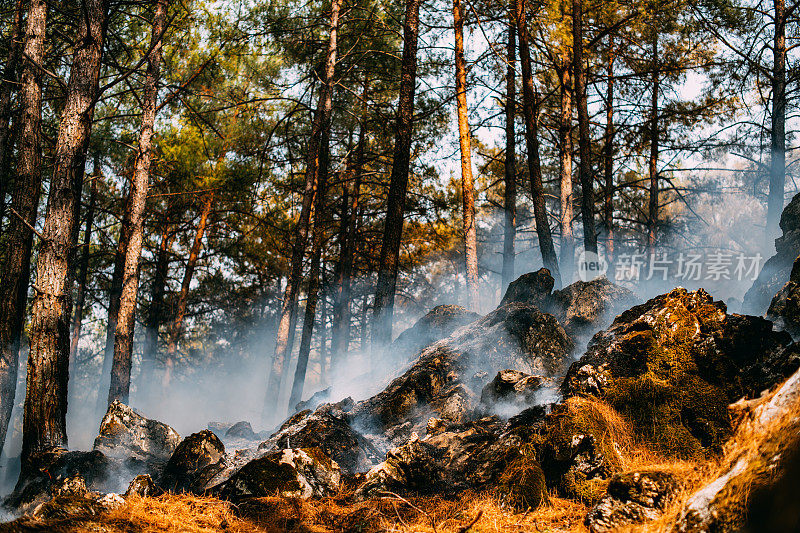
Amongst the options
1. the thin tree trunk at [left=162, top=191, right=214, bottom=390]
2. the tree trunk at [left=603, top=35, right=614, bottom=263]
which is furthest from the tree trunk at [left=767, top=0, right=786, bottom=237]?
the thin tree trunk at [left=162, top=191, right=214, bottom=390]

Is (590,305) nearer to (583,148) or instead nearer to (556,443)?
(556,443)

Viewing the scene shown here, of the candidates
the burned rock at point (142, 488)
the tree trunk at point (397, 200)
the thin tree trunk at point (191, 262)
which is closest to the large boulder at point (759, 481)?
the burned rock at point (142, 488)

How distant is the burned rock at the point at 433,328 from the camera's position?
9398mm

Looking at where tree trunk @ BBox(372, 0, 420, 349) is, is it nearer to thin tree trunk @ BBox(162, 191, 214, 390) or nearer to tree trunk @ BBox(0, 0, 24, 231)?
tree trunk @ BBox(0, 0, 24, 231)

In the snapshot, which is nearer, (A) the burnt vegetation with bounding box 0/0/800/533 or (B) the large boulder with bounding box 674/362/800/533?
(B) the large boulder with bounding box 674/362/800/533

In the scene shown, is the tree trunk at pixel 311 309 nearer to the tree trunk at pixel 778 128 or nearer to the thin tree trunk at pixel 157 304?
the thin tree trunk at pixel 157 304

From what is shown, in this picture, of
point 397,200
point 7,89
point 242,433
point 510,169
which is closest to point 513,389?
point 242,433

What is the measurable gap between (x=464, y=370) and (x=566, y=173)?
854cm

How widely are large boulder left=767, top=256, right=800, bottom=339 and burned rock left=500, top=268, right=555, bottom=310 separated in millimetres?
3769

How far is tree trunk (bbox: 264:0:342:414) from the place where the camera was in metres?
12.7

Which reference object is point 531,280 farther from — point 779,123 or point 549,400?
point 779,123

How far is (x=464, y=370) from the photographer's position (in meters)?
7.23

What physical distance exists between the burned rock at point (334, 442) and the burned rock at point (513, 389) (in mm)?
1451

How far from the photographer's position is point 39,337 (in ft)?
23.0
